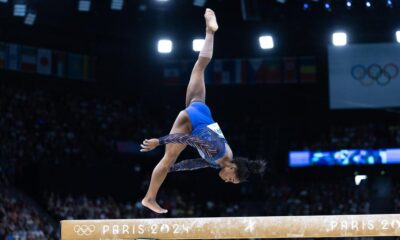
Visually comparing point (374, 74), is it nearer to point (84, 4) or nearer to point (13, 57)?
point (84, 4)

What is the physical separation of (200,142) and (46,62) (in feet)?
64.9

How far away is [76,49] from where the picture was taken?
91.8ft

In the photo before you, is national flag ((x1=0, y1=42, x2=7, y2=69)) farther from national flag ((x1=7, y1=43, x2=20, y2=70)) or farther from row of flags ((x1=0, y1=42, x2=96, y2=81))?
national flag ((x1=7, y1=43, x2=20, y2=70))

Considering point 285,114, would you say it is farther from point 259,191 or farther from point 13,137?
point 13,137

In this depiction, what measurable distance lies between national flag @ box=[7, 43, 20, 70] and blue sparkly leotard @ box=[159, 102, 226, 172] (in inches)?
731

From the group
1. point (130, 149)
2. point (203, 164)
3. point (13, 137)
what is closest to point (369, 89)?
point (130, 149)

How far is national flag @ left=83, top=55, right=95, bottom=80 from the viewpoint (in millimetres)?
28156

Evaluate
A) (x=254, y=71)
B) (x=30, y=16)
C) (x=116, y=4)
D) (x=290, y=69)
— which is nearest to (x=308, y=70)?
(x=290, y=69)

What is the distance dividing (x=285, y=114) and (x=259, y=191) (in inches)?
145

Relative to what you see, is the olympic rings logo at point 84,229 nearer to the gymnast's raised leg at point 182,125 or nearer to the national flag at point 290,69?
the gymnast's raised leg at point 182,125

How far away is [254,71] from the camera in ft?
92.6

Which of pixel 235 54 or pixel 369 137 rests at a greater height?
pixel 235 54

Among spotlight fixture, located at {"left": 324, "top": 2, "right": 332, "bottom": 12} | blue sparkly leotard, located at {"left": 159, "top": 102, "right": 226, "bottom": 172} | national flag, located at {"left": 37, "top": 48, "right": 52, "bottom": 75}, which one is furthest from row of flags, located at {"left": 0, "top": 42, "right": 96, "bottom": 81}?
blue sparkly leotard, located at {"left": 159, "top": 102, "right": 226, "bottom": 172}

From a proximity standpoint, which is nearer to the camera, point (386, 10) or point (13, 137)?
point (386, 10)
